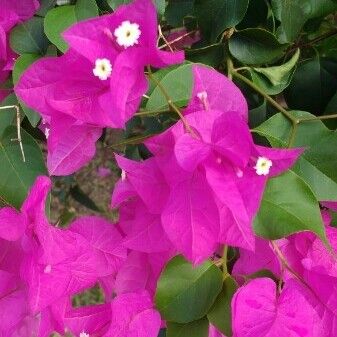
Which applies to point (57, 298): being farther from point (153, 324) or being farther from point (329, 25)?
point (329, 25)

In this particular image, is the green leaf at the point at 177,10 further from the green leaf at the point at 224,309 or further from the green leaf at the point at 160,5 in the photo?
the green leaf at the point at 224,309

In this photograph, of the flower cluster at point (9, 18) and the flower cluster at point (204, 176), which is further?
the flower cluster at point (9, 18)

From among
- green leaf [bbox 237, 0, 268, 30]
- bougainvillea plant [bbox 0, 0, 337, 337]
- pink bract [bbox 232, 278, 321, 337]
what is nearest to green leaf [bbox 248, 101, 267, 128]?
bougainvillea plant [bbox 0, 0, 337, 337]

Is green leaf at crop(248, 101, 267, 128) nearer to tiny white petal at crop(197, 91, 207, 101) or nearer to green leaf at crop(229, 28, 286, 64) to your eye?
green leaf at crop(229, 28, 286, 64)

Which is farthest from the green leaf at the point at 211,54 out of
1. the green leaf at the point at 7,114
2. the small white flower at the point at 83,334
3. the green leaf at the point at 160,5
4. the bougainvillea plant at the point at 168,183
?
the small white flower at the point at 83,334

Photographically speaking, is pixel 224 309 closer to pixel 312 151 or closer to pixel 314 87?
pixel 312 151

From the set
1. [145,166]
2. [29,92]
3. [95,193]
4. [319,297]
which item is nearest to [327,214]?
[319,297]
